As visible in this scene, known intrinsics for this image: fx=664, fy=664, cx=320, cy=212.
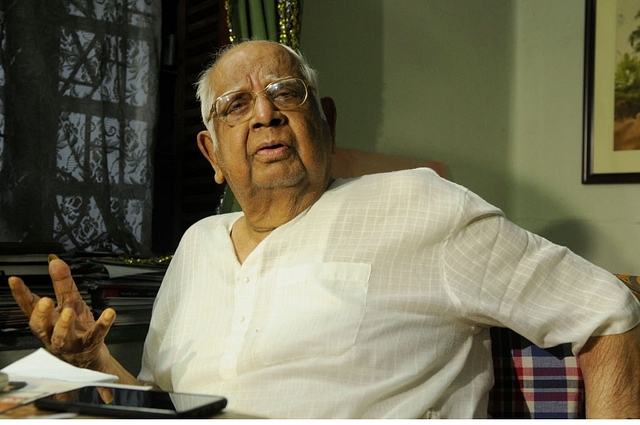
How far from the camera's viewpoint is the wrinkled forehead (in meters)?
1.31

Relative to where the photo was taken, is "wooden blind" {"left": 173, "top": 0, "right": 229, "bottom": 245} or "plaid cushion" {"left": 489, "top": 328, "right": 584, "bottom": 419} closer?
"plaid cushion" {"left": 489, "top": 328, "right": 584, "bottom": 419}

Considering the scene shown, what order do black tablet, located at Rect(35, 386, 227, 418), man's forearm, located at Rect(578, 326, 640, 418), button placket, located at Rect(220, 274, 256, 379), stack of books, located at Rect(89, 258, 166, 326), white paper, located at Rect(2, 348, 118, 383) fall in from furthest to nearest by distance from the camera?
stack of books, located at Rect(89, 258, 166, 326) → button placket, located at Rect(220, 274, 256, 379) → man's forearm, located at Rect(578, 326, 640, 418) → white paper, located at Rect(2, 348, 118, 383) → black tablet, located at Rect(35, 386, 227, 418)

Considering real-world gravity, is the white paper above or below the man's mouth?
below

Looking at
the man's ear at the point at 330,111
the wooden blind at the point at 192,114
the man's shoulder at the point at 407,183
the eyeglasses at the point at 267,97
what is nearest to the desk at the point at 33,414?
the man's shoulder at the point at 407,183

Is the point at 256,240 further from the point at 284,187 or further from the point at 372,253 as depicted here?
the point at 372,253

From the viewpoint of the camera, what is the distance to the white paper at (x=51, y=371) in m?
0.76

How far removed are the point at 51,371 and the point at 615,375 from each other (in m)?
0.81

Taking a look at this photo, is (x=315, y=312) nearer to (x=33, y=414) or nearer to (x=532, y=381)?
(x=532, y=381)

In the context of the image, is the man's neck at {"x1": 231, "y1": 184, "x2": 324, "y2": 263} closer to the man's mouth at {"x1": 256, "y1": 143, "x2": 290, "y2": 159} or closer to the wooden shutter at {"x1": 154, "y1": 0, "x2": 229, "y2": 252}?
the man's mouth at {"x1": 256, "y1": 143, "x2": 290, "y2": 159}

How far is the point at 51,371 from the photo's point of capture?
0.80m

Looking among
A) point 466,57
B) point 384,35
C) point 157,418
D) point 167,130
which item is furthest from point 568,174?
point 157,418

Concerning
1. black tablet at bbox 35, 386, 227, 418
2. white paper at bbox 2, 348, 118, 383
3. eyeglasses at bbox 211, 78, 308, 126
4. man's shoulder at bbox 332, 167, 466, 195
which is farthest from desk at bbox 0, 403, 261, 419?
eyeglasses at bbox 211, 78, 308, 126

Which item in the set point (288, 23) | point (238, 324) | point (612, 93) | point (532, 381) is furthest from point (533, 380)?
point (612, 93)

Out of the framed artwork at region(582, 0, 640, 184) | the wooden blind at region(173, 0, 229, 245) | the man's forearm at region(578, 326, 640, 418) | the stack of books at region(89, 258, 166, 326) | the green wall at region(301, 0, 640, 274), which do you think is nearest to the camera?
the man's forearm at region(578, 326, 640, 418)
